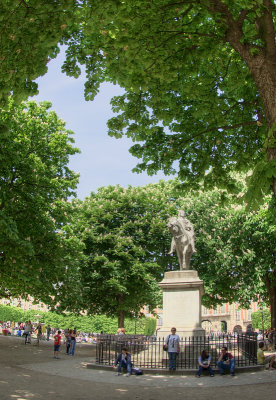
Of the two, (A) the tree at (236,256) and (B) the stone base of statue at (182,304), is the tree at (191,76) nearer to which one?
(B) the stone base of statue at (182,304)

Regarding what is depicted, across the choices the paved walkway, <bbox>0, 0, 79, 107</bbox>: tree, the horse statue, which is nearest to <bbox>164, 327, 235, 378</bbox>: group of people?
the paved walkway

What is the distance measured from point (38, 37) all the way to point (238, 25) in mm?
4109

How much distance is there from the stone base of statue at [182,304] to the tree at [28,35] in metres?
10.5

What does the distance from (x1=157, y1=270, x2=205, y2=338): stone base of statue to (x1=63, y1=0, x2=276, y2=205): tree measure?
5.31 metres

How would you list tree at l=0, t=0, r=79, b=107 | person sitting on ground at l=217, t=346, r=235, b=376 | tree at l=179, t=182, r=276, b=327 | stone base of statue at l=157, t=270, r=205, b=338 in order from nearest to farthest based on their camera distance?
tree at l=0, t=0, r=79, b=107 < person sitting on ground at l=217, t=346, r=235, b=376 < stone base of statue at l=157, t=270, r=205, b=338 < tree at l=179, t=182, r=276, b=327

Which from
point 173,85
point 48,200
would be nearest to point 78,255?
point 48,200

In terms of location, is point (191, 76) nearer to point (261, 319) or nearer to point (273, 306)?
point (273, 306)

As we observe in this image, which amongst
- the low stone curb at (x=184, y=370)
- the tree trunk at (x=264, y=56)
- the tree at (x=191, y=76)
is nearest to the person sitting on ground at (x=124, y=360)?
the low stone curb at (x=184, y=370)

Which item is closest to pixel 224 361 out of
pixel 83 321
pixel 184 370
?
pixel 184 370

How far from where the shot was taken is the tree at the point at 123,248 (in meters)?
28.3

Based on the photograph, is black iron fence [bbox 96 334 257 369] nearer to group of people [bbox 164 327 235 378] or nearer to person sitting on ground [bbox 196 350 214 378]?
group of people [bbox 164 327 235 378]

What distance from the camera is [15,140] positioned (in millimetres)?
19203

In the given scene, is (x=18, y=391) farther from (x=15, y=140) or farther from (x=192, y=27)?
(x=15, y=140)

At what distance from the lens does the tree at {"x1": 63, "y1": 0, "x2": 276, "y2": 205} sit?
737cm
